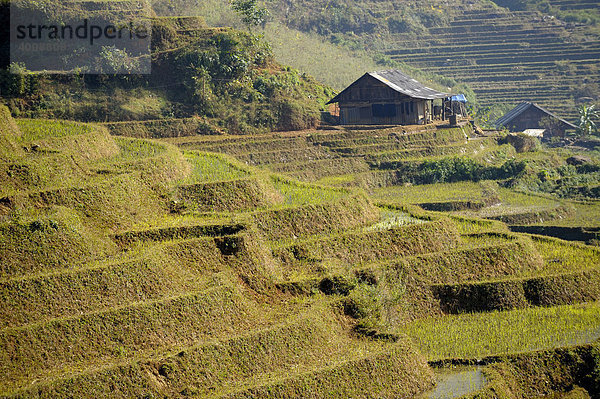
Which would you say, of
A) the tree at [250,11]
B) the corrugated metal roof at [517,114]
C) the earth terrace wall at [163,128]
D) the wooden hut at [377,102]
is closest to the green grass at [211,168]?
the earth terrace wall at [163,128]

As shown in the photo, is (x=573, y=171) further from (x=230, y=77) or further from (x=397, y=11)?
(x=397, y=11)

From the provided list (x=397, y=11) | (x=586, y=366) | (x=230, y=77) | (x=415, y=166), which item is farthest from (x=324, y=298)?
(x=397, y=11)

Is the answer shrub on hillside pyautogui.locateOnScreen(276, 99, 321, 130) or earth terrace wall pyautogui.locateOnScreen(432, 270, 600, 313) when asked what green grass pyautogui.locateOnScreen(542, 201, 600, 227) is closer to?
earth terrace wall pyautogui.locateOnScreen(432, 270, 600, 313)

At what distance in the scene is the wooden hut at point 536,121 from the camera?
156ft

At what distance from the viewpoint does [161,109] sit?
32906 mm

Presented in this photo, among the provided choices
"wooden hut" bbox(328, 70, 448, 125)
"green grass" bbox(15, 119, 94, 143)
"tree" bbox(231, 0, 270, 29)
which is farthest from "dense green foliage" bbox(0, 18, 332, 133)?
"green grass" bbox(15, 119, 94, 143)

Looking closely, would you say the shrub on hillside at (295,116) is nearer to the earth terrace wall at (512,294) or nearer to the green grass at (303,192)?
the green grass at (303,192)

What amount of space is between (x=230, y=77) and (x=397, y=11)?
33.5 m

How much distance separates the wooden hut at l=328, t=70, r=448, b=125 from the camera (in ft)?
122

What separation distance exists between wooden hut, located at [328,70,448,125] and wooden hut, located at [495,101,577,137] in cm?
1161

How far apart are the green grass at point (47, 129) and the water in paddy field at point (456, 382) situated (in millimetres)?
11738

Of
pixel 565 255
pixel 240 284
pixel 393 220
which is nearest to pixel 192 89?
pixel 393 220

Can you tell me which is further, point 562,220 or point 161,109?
point 161,109

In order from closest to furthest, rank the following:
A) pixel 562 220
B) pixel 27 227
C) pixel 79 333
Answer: pixel 79 333 < pixel 27 227 < pixel 562 220
